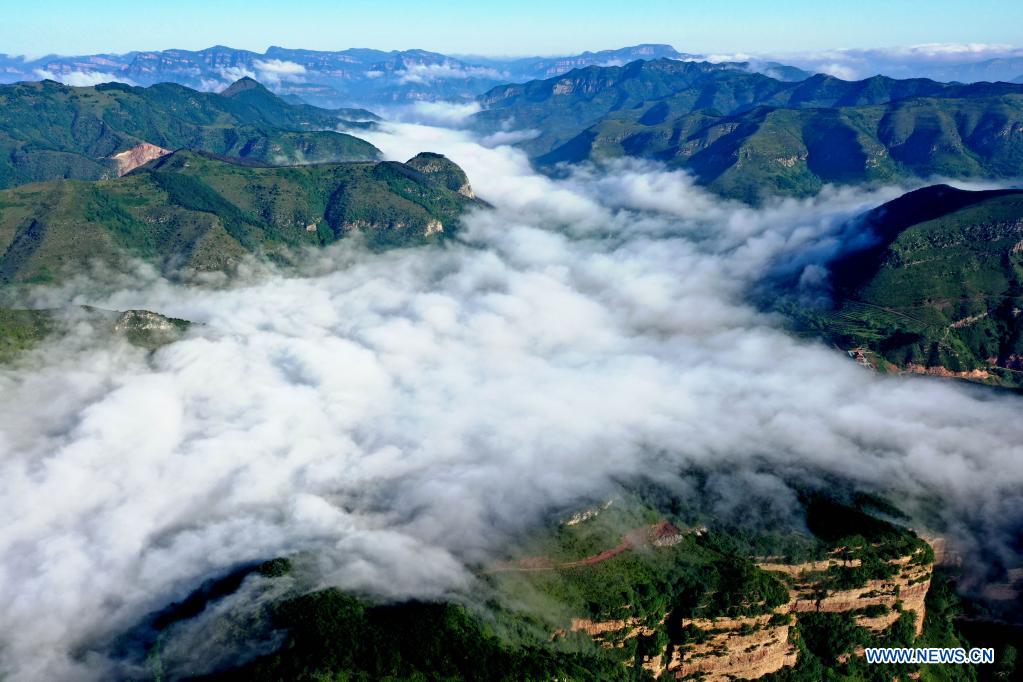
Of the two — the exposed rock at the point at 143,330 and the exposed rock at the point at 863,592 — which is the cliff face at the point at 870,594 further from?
the exposed rock at the point at 143,330

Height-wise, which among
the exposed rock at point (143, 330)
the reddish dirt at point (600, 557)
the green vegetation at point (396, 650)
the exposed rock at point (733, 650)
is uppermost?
the exposed rock at point (143, 330)

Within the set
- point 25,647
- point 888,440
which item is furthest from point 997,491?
point 25,647

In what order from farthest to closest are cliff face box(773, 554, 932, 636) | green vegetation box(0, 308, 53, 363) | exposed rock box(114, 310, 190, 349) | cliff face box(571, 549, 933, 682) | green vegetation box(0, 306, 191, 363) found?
exposed rock box(114, 310, 190, 349) → green vegetation box(0, 306, 191, 363) → green vegetation box(0, 308, 53, 363) → cliff face box(773, 554, 932, 636) → cliff face box(571, 549, 933, 682)

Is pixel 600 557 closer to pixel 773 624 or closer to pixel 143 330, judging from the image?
pixel 773 624

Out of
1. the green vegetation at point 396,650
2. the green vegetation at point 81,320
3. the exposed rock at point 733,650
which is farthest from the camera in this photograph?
the green vegetation at point 81,320

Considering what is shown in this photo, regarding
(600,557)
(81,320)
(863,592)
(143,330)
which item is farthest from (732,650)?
(81,320)

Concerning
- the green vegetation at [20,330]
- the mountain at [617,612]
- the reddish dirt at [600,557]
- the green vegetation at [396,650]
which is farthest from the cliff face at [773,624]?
the green vegetation at [20,330]

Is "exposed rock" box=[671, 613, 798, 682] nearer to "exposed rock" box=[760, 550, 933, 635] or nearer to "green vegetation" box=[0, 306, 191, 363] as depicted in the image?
"exposed rock" box=[760, 550, 933, 635]

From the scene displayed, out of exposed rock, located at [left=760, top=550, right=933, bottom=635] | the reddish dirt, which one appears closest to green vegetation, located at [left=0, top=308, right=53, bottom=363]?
the reddish dirt

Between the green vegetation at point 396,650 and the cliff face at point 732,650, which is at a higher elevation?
the green vegetation at point 396,650

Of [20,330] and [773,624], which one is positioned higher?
[20,330]

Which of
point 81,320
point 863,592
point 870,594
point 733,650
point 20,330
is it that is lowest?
point 733,650

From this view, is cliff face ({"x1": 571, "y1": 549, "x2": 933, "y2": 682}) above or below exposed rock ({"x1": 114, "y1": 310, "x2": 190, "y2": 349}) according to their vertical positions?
below
